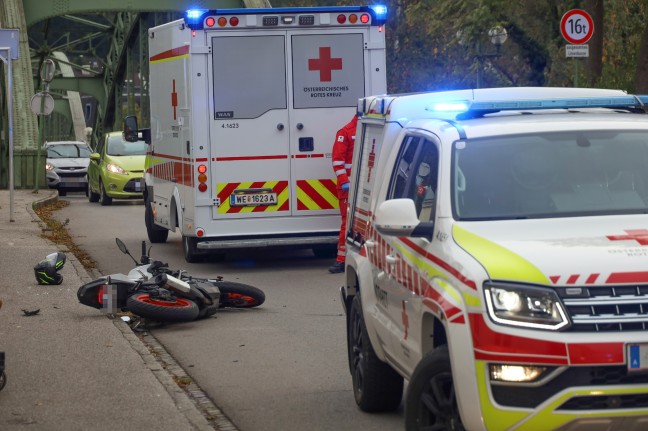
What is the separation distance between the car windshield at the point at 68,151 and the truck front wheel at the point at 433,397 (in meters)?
36.3

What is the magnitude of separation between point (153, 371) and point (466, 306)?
4.04m

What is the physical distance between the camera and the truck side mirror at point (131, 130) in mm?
20438

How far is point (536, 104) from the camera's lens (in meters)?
6.82

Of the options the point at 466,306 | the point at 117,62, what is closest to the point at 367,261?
the point at 466,306

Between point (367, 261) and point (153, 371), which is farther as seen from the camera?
point (153, 371)

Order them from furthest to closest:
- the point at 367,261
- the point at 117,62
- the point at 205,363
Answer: the point at 117,62 → the point at 205,363 → the point at 367,261

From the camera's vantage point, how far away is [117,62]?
53.1 m

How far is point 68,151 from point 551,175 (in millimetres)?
37101

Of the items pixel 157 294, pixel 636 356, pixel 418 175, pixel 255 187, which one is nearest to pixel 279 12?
pixel 255 187

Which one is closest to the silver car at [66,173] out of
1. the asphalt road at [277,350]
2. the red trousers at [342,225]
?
the asphalt road at [277,350]

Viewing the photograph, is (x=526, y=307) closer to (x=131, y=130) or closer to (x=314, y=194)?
(x=314, y=194)

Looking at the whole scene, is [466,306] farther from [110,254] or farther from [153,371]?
[110,254]

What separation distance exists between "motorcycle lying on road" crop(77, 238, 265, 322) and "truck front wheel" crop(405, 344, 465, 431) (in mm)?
5527

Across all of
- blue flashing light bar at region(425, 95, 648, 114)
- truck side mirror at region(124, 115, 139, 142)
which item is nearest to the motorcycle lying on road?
blue flashing light bar at region(425, 95, 648, 114)
